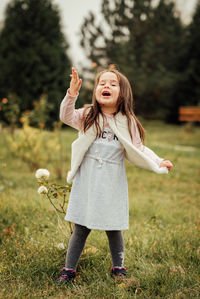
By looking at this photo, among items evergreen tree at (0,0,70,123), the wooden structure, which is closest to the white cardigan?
evergreen tree at (0,0,70,123)

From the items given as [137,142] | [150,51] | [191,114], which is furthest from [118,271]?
[150,51]

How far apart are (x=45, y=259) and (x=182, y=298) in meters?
0.93

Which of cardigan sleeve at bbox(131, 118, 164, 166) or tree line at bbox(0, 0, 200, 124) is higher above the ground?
tree line at bbox(0, 0, 200, 124)

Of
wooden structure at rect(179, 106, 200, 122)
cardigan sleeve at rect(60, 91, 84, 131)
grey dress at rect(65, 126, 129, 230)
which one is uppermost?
wooden structure at rect(179, 106, 200, 122)

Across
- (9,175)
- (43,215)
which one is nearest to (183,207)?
(43,215)

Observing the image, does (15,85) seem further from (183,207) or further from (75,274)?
(75,274)

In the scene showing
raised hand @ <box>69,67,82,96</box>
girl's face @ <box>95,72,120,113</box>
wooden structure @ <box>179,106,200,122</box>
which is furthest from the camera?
wooden structure @ <box>179,106,200,122</box>

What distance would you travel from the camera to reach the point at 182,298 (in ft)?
6.57

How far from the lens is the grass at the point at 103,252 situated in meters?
2.07

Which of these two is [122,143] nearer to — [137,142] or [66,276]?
[137,142]

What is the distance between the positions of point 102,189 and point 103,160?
18 centimetres

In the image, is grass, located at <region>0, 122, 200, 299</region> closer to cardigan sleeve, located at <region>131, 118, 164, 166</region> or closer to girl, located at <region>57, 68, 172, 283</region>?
girl, located at <region>57, 68, 172, 283</region>

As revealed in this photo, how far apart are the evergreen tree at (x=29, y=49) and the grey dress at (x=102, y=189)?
8388mm

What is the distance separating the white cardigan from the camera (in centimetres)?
209
